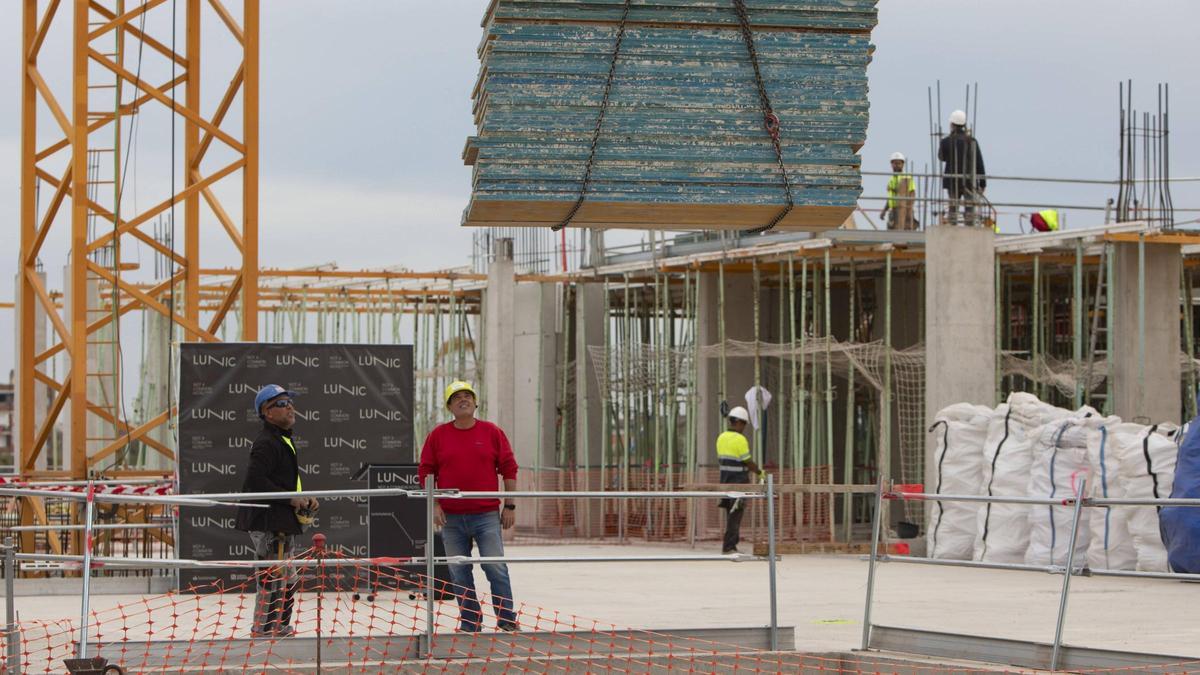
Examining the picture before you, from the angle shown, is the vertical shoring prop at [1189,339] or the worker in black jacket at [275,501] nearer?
the worker in black jacket at [275,501]

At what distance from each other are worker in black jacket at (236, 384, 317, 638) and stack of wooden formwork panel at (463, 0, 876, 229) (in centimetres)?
188

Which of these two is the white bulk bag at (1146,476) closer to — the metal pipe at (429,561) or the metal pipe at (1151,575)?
the metal pipe at (1151,575)

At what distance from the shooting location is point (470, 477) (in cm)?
1150

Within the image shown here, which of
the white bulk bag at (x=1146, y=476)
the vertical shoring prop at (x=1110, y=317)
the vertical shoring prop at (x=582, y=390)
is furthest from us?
the vertical shoring prop at (x=582, y=390)

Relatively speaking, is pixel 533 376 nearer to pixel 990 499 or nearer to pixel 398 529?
pixel 398 529

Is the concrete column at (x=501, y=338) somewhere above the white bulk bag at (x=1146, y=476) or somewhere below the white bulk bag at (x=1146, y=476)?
above

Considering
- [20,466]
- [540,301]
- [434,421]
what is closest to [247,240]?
[20,466]

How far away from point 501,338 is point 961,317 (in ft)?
30.8

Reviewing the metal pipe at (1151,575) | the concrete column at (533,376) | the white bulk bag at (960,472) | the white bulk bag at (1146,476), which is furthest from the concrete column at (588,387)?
the metal pipe at (1151,575)

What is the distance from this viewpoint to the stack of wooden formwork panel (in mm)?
10750

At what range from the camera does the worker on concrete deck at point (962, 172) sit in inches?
866

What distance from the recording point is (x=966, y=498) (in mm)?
10891

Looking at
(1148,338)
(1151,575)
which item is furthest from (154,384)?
(1151,575)

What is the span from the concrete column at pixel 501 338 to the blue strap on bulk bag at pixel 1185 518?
44.3ft
